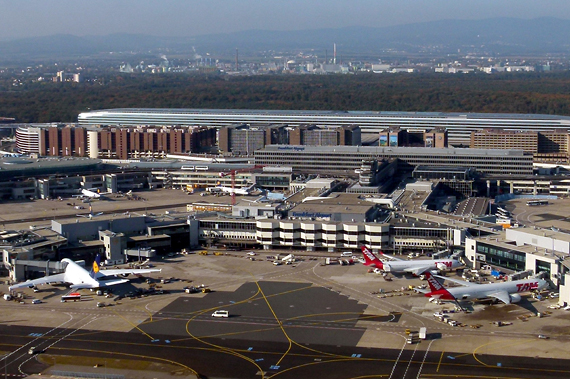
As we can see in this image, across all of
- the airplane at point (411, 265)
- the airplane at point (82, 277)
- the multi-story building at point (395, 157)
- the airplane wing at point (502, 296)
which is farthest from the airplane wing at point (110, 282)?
the multi-story building at point (395, 157)

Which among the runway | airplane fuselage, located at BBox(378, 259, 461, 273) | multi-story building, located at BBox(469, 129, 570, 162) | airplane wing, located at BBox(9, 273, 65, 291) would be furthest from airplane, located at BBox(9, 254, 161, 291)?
multi-story building, located at BBox(469, 129, 570, 162)

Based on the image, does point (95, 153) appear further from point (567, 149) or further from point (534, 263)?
point (534, 263)

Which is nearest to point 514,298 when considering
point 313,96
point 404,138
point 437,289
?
point 437,289

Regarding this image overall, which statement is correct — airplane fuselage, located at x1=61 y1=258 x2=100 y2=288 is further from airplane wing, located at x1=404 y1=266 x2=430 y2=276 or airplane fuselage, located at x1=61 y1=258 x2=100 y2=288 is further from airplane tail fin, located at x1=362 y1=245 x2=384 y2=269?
airplane wing, located at x1=404 y1=266 x2=430 y2=276

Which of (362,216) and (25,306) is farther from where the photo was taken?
(362,216)

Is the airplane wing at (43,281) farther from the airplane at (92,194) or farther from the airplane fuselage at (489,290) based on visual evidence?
the airplane at (92,194)

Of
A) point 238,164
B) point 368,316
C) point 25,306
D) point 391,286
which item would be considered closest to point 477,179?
point 238,164
